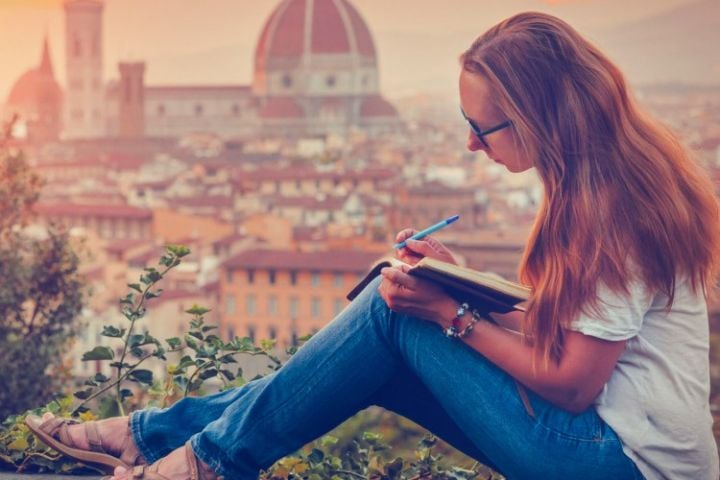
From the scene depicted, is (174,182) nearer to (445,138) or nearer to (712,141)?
(712,141)

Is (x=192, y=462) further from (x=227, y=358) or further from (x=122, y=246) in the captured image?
(x=122, y=246)

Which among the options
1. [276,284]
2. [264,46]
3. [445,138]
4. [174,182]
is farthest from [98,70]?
[276,284]

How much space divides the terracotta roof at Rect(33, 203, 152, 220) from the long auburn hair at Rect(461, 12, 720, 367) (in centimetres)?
2669

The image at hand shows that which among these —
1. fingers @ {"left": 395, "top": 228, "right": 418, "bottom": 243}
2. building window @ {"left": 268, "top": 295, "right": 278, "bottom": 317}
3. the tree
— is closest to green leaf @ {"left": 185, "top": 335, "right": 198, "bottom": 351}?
fingers @ {"left": 395, "top": 228, "right": 418, "bottom": 243}

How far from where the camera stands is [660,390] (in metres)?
0.97

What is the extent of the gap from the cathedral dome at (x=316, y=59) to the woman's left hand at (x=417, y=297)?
162 ft

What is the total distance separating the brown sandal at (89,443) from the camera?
1.16m

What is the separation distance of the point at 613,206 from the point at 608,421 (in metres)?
0.15

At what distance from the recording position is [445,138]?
50906 mm

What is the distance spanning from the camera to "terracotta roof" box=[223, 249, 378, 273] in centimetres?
2028

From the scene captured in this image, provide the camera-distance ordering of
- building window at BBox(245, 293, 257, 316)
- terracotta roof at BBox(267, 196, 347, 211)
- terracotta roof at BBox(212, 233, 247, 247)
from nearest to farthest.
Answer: building window at BBox(245, 293, 257, 316), terracotta roof at BBox(212, 233, 247, 247), terracotta roof at BBox(267, 196, 347, 211)

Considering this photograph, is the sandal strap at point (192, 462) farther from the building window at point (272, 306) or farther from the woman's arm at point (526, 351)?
the building window at point (272, 306)

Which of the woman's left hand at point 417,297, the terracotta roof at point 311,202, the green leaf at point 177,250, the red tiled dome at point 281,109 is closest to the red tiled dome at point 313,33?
the red tiled dome at point 281,109

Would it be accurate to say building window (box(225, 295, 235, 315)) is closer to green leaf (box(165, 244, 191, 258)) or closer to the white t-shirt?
green leaf (box(165, 244, 191, 258))
